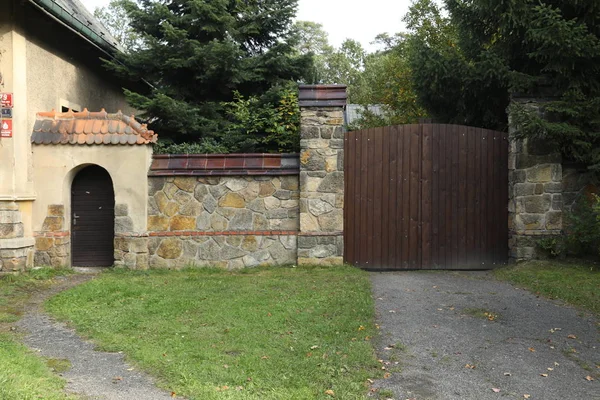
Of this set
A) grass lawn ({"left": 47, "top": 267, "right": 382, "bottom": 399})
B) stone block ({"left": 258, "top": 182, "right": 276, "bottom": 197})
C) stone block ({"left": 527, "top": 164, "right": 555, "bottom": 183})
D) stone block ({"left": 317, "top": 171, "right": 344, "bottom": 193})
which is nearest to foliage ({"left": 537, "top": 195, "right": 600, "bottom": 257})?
stone block ({"left": 527, "top": 164, "right": 555, "bottom": 183})

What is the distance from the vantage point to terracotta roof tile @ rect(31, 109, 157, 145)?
8.09m

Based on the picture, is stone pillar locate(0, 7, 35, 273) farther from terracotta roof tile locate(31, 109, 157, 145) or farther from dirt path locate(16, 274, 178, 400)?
dirt path locate(16, 274, 178, 400)

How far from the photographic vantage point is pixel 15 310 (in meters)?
5.92

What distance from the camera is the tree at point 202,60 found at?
10406mm

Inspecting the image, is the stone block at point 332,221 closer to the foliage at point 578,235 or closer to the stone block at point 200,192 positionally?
the stone block at point 200,192

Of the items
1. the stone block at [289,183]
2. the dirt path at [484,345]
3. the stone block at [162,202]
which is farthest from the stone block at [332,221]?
the stone block at [162,202]

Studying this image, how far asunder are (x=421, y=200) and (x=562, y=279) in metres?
2.32

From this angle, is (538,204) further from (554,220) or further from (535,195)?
(554,220)

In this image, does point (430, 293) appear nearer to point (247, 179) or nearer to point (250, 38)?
point (247, 179)

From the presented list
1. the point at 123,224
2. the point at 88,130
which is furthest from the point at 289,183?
the point at 88,130

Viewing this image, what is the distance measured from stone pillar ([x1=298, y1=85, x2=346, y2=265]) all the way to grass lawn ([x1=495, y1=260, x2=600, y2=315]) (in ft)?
8.36

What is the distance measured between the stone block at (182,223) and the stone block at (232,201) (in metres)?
0.53

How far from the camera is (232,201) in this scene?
8227 mm

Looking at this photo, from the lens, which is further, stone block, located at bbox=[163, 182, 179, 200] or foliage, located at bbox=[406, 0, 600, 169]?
stone block, located at bbox=[163, 182, 179, 200]
